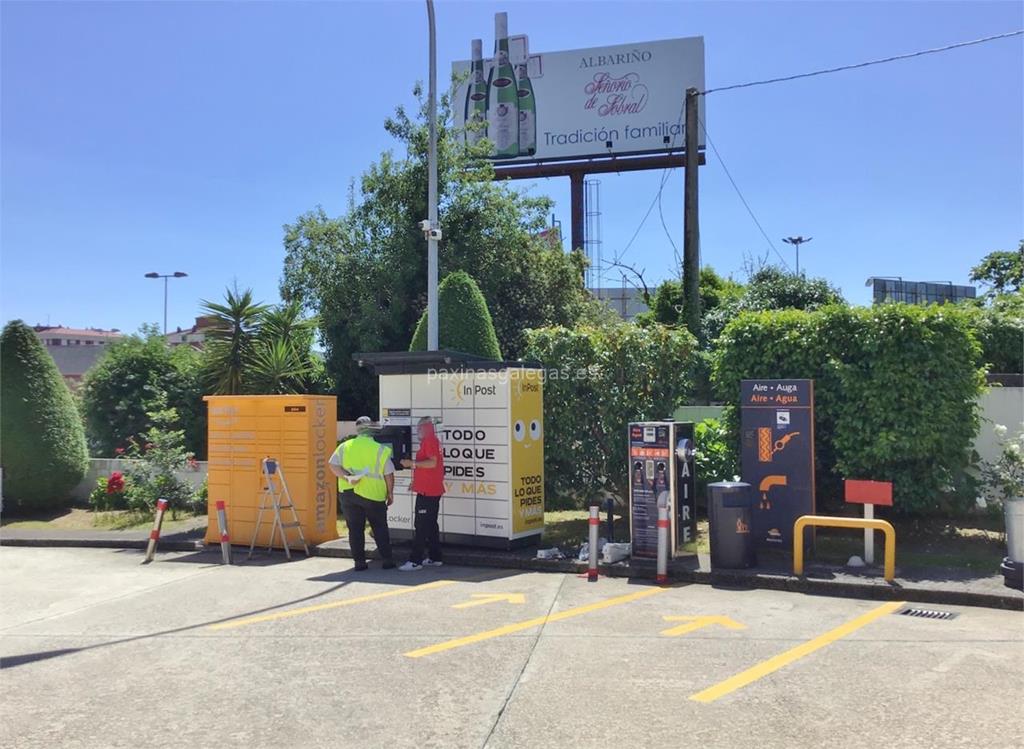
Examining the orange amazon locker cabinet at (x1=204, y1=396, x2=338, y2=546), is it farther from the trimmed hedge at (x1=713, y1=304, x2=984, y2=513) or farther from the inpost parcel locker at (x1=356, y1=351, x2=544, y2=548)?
the trimmed hedge at (x1=713, y1=304, x2=984, y2=513)

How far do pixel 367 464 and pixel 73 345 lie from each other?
248 feet

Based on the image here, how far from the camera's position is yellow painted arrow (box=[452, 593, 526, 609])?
7.88 m

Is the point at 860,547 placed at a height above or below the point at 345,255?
below

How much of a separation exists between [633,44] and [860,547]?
86.9 ft

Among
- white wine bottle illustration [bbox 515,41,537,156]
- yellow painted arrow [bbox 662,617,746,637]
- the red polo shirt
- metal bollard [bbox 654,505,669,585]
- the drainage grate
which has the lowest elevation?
yellow painted arrow [bbox 662,617,746,637]

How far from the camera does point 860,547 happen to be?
10.0m

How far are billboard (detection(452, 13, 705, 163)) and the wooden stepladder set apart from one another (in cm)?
2246

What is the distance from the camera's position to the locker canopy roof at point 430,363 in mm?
10602

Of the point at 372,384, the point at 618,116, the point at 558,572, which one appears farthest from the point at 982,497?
the point at 618,116

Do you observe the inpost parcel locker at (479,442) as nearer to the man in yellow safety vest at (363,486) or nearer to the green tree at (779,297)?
the man in yellow safety vest at (363,486)

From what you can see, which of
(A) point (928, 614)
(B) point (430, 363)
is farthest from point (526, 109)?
(A) point (928, 614)

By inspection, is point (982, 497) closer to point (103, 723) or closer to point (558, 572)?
point (558, 572)

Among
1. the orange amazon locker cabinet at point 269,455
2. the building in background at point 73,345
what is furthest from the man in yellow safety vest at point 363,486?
the building in background at point 73,345

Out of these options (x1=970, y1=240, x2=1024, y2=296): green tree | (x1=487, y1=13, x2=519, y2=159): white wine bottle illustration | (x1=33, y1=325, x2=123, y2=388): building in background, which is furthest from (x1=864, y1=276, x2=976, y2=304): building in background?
(x1=33, y1=325, x2=123, y2=388): building in background
